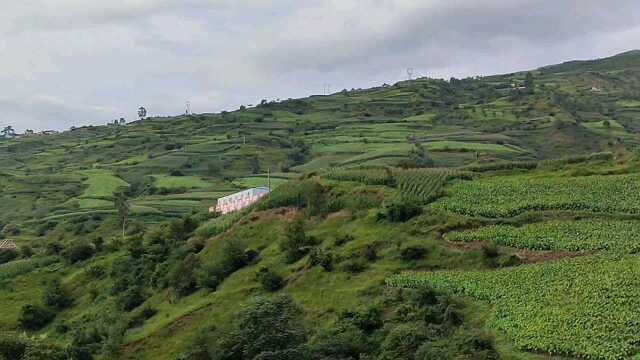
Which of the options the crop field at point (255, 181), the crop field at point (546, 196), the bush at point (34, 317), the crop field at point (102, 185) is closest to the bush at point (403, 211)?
the crop field at point (546, 196)

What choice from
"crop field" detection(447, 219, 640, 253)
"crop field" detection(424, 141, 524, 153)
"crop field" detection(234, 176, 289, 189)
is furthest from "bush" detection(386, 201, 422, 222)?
"crop field" detection(424, 141, 524, 153)

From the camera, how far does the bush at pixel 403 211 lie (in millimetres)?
62281

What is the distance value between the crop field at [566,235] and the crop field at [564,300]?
280 centimetres

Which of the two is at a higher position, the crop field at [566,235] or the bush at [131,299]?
the crop field at [566,235]

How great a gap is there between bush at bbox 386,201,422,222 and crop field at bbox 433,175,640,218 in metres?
2.34

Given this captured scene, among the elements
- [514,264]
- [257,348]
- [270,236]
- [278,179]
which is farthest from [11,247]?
[514,264]

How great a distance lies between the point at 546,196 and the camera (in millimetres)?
60219

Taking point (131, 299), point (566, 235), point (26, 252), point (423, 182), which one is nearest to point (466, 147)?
point (423, 182)

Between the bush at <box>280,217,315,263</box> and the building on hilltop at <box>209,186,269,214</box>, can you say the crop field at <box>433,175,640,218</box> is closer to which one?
the bush at <box>280,217,315,263</box>

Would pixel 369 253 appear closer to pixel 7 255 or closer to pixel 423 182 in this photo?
pixel 423 182

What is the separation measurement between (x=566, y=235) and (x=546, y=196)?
842 cm

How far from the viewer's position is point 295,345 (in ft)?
144

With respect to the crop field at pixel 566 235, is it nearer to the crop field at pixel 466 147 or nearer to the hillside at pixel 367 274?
the hillside at pixel 367 274

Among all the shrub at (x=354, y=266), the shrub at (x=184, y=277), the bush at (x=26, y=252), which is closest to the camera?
the shrub at (x=354, y=266)
